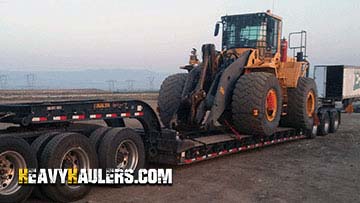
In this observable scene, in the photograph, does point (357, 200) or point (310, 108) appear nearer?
point (357, 200)

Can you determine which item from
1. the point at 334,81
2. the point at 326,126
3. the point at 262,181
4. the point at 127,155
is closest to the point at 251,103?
the point at 262,181

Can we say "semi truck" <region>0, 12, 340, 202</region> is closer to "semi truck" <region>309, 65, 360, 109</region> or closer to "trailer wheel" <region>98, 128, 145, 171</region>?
"trailer wheel" <region>98, 128, 145, 171</region>

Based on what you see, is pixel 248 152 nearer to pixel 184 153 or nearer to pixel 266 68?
pixel 266 68

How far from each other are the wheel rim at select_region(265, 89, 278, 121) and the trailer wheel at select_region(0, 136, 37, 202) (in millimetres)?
5947

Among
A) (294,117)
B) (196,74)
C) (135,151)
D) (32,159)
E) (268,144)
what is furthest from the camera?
(294,117)

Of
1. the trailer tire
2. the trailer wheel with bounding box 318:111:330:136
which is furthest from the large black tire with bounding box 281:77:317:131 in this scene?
the trailer tire

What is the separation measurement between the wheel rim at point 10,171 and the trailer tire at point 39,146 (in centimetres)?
32

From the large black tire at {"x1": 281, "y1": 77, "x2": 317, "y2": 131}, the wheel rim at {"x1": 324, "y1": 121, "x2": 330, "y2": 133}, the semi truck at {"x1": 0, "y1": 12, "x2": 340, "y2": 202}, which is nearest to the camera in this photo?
the semi truck at {"x1": 0, "y1": 12, "x2": 340, "y2": 202}

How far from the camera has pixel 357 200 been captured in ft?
21.9

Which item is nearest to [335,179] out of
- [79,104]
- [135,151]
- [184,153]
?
[184,153]

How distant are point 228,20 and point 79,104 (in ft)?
21.5

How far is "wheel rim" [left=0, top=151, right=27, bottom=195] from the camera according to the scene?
5.75 meters

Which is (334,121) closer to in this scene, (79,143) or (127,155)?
(127,155)

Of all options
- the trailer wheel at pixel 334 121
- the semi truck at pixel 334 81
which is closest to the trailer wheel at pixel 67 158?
the trailer wheel at pixel 334 121
